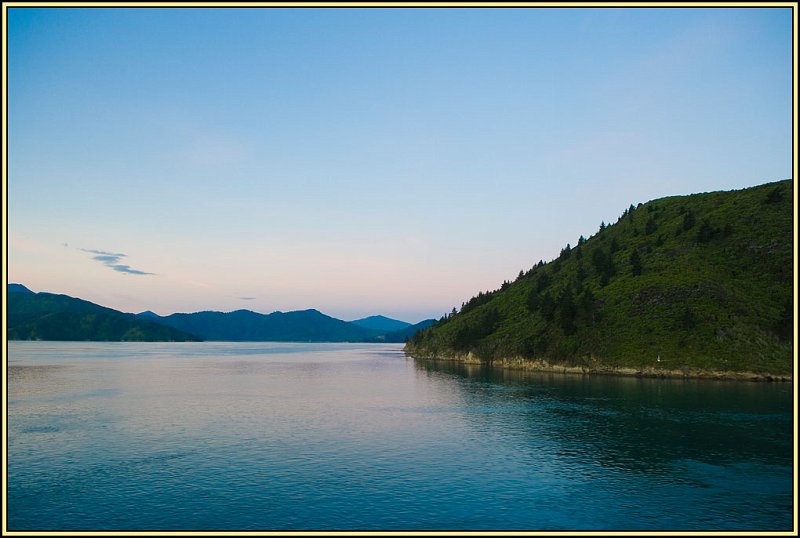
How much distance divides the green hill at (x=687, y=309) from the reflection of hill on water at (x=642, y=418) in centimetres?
1274

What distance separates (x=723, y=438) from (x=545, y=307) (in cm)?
11692

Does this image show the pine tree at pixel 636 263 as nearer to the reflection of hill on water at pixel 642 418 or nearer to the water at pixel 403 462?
the reflection of hill on water at pixel 642 418

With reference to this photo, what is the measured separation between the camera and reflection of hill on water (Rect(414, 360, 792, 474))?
5900 centimetres

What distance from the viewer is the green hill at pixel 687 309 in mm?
135125

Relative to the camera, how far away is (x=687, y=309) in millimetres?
144250

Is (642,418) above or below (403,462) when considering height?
above

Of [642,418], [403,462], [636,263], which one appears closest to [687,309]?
[636,263]

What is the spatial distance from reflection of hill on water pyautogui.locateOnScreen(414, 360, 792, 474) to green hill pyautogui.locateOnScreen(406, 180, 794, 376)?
12736 millimetres

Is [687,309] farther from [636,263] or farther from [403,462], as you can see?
[403,462]

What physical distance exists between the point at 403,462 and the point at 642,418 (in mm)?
44404

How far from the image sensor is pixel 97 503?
136 ft

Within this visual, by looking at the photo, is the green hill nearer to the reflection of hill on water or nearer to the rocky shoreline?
the rocky shoreline

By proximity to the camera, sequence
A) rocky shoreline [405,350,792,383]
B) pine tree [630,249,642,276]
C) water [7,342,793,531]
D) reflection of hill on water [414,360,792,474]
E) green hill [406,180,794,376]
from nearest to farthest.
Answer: water [7,342,793,531] → reflection of hill on water [414,360,792,474] → rocky shoreline [405,350,792,383] → green hill [406,180,794,376] → pine tree [630,249,642,276]

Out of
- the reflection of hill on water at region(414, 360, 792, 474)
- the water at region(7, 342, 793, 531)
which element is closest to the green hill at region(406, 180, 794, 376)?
the reflection of hill on water at region(414, 360, 792, 474)
